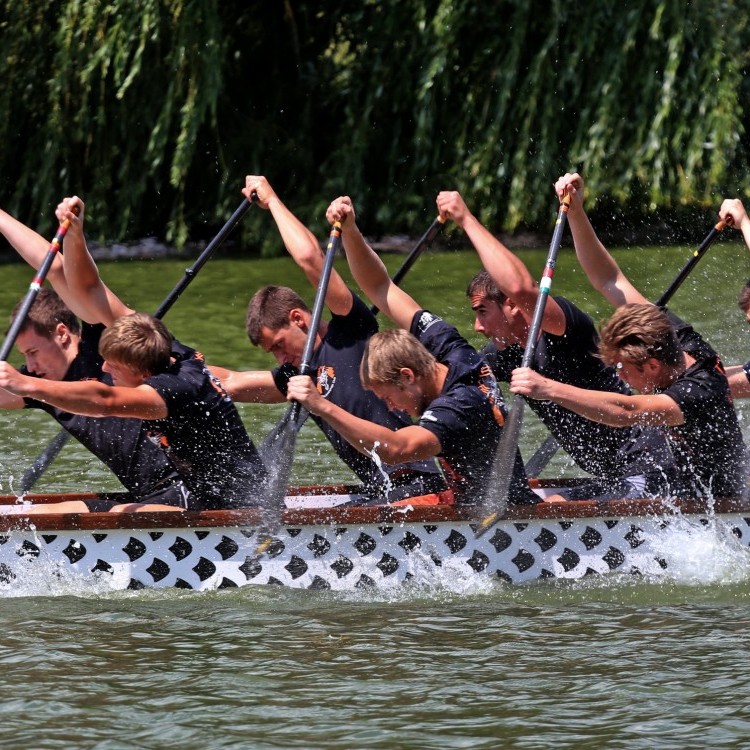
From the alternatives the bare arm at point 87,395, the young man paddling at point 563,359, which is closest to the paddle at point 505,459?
the young man paddling at point 563,359

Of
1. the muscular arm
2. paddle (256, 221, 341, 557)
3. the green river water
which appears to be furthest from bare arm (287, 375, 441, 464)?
the muscular arm

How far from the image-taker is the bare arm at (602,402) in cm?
651

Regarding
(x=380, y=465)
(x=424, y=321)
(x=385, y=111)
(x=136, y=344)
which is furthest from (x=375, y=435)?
(x=385, y=111)

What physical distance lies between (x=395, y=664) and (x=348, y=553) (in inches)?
39.1

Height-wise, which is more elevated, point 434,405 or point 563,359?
point 563,359

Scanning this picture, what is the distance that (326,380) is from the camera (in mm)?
7203

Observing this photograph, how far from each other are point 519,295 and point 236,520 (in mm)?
1706

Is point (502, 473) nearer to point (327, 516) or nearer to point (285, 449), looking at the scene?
point (327, 516)

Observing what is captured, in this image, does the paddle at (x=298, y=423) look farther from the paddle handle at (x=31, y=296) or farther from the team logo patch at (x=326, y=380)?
the paddle handle at (x=31, y=296)

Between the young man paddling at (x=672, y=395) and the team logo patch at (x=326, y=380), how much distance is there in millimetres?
976

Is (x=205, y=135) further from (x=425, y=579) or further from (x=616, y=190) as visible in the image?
(x=425, y=579)

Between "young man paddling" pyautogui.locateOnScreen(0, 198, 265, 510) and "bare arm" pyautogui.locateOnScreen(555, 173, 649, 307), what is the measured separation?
6.29 ft

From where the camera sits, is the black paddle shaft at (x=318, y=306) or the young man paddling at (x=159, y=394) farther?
the black paddle shaft at (x=318, y=306)

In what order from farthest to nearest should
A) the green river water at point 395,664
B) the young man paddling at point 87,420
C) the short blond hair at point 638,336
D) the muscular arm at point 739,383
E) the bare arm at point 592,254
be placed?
the muscular arm at point 739,383 < the bare arm at point 592,254 < the young man paddling at point 87,420 < the short blond hair at point 638,336 < the green river water at point 395,664
